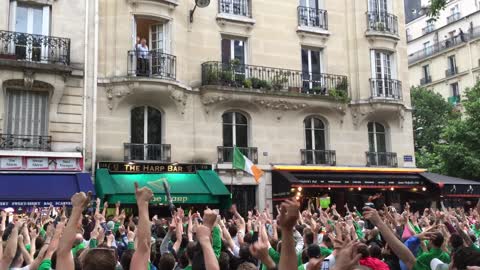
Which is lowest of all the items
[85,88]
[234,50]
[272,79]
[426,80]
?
[85,88]

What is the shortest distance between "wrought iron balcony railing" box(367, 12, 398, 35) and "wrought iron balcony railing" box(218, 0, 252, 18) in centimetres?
594

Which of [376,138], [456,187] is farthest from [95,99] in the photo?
[456,187]

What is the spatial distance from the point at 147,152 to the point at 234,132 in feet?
12.4

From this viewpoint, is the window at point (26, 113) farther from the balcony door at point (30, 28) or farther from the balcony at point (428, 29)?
the balcony at point (428, 29)

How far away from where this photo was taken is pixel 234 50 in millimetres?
22828

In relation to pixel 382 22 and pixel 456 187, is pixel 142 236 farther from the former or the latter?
pixel 382 22

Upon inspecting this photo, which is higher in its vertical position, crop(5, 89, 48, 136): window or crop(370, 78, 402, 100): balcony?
crop(370, 78, 402, 100): balcony

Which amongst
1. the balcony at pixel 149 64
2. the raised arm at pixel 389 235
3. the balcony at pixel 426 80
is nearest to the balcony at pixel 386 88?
the balcony at pixel 149 64

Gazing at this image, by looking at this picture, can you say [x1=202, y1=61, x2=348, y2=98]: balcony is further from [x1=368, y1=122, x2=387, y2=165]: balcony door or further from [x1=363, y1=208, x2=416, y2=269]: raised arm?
[x1=363, y1=208, x2=416, y2=269]: raised arm

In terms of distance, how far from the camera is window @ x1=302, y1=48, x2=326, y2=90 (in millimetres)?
23859

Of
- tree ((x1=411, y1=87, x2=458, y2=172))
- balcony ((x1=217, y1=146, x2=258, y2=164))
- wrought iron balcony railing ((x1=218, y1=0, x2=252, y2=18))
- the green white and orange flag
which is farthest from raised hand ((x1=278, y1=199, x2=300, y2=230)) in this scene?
tree ((x1=411, y1=87, x2=458, y2=172))

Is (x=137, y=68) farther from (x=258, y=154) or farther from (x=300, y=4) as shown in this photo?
(x=300, y=4)

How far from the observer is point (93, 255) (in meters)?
3.51

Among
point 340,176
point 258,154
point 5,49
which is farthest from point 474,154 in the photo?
point 5,49
